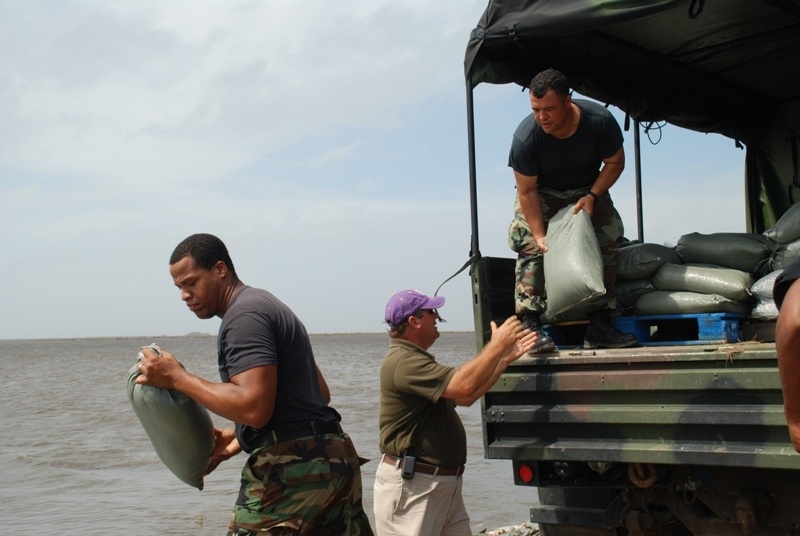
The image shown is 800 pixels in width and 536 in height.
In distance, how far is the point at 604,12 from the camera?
4789 mm

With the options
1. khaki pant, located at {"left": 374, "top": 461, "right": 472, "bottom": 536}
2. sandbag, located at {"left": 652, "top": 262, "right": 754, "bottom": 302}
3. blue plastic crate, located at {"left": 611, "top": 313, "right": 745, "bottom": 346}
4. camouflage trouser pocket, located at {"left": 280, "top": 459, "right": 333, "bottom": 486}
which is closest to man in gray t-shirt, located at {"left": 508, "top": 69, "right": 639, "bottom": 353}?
blue plastic crate, located at {"left": 611, "top": 313, "right": 745, "bottom": 346}

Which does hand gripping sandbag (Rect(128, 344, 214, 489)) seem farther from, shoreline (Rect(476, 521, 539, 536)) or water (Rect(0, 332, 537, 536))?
shoreline (Rect(476, 521, 539, 536))

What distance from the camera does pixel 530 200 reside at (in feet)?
17.2

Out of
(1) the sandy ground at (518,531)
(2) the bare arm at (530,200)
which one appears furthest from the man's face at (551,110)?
(1) the sandy ground at (518,531)

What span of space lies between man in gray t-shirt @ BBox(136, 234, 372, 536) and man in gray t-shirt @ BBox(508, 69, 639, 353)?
5.45ft

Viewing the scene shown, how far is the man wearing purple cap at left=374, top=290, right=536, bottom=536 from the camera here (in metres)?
4.48

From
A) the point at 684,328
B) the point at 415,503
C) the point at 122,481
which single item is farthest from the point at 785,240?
the point at 122,481

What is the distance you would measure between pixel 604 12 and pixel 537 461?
2140 mm

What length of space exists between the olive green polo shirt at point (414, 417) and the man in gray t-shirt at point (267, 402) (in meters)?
0.73

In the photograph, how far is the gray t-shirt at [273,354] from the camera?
355cm

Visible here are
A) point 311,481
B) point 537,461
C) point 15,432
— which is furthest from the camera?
point 15,432

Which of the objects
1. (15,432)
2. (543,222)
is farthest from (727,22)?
(15,432)

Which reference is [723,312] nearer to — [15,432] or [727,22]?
[727,22]

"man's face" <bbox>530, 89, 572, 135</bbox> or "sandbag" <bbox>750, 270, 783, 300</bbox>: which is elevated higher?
"man's face" <bbox>530, 89, 572, 135</bbox>
